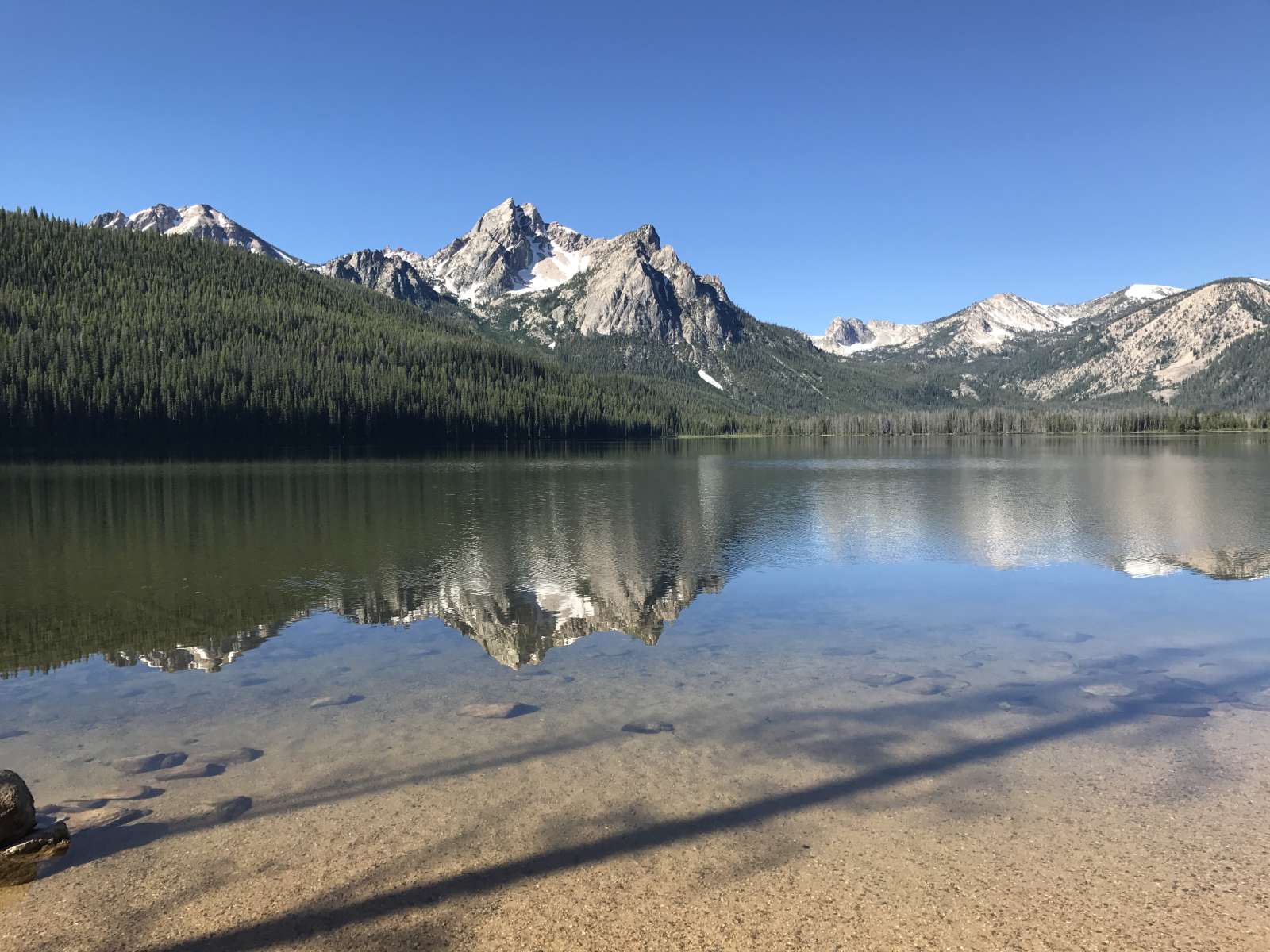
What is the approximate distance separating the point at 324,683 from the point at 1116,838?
1682cm

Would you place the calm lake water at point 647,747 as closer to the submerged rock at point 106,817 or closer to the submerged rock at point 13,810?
the submerged rock at point 106,817

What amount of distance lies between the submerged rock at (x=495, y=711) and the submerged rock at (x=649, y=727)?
7.73 feet

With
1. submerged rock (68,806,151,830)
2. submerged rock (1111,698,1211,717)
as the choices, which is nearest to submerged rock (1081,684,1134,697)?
submerged rock (1111,698,1211,717)

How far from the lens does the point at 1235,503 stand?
5653cm

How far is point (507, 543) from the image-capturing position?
137ft

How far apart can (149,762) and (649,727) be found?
9539 mm

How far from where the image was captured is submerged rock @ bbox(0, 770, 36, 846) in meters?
10.9

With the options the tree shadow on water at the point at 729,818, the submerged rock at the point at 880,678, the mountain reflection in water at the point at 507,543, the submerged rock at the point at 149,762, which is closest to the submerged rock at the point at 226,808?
the submerged rock at the point at 149,762

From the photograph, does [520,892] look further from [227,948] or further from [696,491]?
Result: [696,491]

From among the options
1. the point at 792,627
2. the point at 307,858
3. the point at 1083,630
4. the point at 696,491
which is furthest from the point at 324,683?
the point at 696,491

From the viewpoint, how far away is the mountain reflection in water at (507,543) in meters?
25.7

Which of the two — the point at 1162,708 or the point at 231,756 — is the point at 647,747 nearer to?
the point at 231,756

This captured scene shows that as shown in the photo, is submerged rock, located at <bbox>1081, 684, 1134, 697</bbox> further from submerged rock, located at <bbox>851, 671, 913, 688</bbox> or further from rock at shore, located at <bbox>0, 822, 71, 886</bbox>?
rock at shore, located at <bbox>0, 822, 71, 886</bbox>

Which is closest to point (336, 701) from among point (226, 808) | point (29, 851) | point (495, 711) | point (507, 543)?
point (495, 711)
